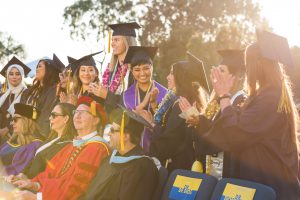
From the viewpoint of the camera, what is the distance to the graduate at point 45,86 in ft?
29.9

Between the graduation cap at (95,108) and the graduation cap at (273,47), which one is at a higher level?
the graduation cap at (273,47)

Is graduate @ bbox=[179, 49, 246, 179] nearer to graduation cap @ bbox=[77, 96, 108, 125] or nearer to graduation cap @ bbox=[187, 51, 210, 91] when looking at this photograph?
graduation cap @ bbox=[187, 51, 210, 91]

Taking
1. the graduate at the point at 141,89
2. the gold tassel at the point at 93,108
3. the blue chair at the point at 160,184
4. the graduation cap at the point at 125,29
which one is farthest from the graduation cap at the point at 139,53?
the blue chair at the point at 160,184

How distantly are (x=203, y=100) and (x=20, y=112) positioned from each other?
2.94 metres

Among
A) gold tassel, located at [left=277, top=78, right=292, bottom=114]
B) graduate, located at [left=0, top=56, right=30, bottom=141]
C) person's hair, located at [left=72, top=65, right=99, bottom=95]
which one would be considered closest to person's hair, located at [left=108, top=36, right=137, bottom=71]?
person's hair, located at [left=72, top=65, right=99, bottom=95]

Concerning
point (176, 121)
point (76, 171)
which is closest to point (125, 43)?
point (176, 121)

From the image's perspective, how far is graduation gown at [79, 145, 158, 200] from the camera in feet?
16.9

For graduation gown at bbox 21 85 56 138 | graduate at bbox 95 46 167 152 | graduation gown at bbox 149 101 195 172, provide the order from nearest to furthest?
graduation gown at bbox 149 101 195 172, graduate at bbox 95 46 167 152, graduation gown at bbox 21 85 56 138

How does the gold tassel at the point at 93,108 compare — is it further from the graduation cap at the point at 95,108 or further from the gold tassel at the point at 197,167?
the gold tassel at the point at 197,167

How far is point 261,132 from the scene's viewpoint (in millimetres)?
4648

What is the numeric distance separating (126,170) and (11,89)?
5534 mm

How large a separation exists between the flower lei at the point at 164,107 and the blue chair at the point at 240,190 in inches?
75.6

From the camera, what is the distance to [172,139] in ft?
20.6

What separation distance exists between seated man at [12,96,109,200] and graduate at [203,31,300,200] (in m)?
1.69
